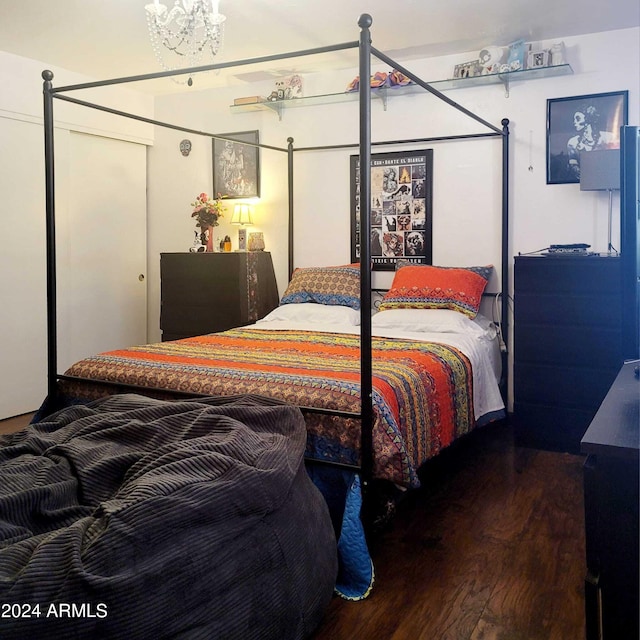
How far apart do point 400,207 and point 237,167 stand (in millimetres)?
1336

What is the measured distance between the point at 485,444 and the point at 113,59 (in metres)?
3.34

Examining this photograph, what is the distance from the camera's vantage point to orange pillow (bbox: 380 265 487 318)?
3871 mm

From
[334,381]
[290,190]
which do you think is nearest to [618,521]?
[334,381]

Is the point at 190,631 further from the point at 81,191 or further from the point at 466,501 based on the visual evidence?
the point at 81,191

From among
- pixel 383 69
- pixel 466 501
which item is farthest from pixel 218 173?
pixel 466 501

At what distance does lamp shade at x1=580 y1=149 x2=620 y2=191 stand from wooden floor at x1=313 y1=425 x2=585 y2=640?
147 centimetres

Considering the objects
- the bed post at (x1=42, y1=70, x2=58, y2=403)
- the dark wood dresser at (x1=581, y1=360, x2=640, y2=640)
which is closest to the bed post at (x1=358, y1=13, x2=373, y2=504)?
the dark wood dresser at (x1=581, y1=360, x2=640, y2=640)

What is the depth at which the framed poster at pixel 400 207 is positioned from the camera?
4.36 meters

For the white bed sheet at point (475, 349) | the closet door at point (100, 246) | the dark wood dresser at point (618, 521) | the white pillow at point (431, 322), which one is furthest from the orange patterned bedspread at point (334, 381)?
the closet door at point (100, 246)

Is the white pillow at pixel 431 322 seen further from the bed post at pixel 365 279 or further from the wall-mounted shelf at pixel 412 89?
the bed post at pixel 365 279

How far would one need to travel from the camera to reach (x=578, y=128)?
12.7ft

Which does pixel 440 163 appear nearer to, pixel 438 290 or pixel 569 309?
pixel 438 290

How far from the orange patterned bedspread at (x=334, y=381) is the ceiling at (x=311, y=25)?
1.72 metres

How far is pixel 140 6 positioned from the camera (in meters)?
3.45
